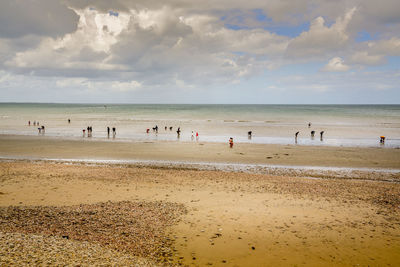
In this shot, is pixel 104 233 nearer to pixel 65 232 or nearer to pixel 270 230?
pixel 65 232

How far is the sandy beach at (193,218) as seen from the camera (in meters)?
8.63

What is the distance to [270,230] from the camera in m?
10.7

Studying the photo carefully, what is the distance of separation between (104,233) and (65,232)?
1282 mm

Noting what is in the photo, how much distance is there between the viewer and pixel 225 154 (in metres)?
30.6

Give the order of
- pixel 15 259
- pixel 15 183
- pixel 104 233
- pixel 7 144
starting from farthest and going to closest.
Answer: pixel 7 144
pixel 15 183
pixel 104 233
pixel 15 259

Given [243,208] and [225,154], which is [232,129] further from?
[243,208]

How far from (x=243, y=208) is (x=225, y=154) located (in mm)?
17604

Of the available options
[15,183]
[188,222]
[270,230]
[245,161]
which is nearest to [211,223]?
[188,222]

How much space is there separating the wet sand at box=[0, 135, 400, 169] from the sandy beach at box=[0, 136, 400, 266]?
5.91 metres

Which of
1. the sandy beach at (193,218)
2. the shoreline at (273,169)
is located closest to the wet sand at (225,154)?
the shoreline at (273,169)

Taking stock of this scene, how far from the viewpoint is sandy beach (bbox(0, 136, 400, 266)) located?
340 inches

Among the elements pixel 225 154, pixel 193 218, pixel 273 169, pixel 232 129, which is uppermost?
pixel 232 129

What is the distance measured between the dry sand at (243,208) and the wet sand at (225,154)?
687 cm

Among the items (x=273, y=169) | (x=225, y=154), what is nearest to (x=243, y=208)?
(x=273, y=169)
